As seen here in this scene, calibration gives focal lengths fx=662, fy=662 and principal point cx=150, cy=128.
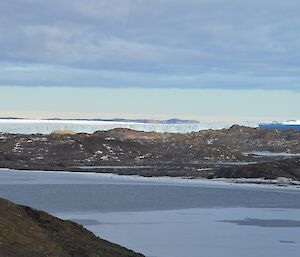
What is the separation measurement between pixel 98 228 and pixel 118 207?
588cm

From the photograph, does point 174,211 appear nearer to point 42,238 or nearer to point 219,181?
point 42,238

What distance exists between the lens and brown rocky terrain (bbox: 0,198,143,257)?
1099 centimetres

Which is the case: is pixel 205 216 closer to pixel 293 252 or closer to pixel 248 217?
pixel 248 217

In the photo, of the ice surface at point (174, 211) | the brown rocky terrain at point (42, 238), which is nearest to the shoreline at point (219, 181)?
the ice surface at point (174, 211)

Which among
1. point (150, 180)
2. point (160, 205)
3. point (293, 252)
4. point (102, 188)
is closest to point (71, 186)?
point (102, 188)

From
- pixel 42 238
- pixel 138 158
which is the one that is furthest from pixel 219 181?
pixel 42 238

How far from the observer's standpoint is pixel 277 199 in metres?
28.0

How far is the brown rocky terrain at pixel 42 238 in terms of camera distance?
1099 cm

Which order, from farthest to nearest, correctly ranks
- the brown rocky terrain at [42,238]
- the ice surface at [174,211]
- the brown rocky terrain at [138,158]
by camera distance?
1. the brown rocky terrain at [138,158]
2. the ice surface at [174,211]
3. the brown rocky terrain at [42,238]

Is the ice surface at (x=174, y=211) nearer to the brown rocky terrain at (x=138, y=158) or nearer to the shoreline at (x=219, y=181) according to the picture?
the shoreline at (x=219, y=181)

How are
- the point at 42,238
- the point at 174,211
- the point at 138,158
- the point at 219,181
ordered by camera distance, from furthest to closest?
the point at 138,158 → the point at 219,181 → the point at 174,211 → the point at 42,238

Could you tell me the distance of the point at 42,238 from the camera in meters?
12.0

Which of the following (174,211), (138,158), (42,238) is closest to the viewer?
(42,238)

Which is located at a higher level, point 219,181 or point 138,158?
point 138,158
